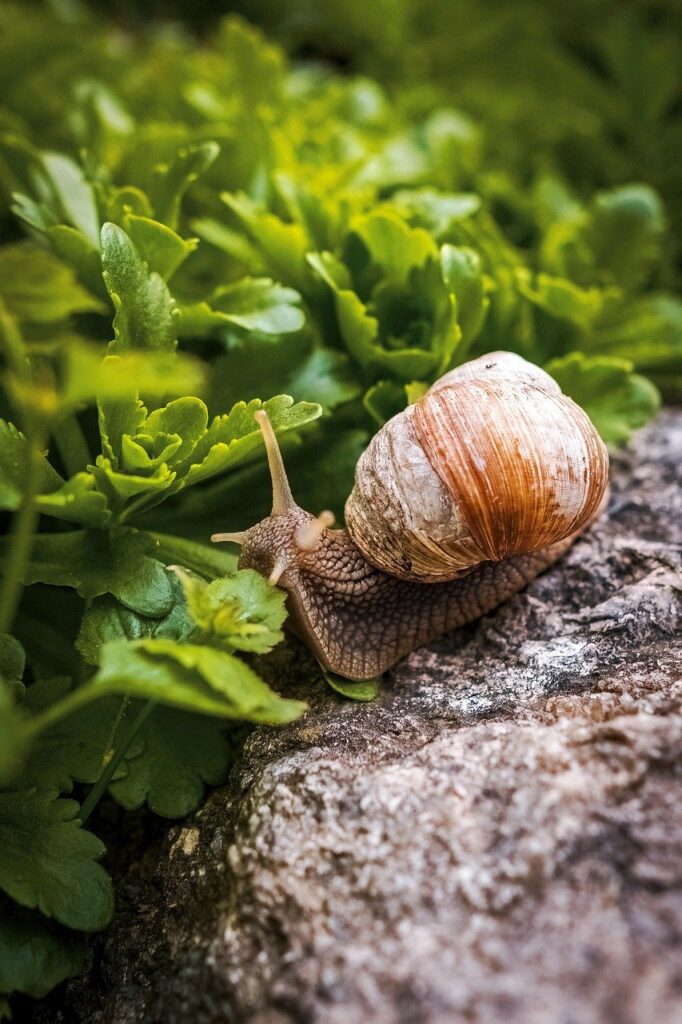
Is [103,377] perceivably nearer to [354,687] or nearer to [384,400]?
[354,687]

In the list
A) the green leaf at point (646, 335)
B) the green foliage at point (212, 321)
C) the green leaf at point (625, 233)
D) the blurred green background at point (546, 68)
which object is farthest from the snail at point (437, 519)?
the blurred green background at point (546, 68)

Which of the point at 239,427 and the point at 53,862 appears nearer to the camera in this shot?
the point at 53,862

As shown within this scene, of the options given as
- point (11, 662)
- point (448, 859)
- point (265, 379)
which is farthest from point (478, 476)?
point (11, 662)

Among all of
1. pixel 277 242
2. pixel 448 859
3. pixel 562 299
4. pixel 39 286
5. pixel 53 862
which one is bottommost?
pixel 53 862

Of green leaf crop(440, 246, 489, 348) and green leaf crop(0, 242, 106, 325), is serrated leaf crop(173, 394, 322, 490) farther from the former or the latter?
green leaf crop(440, 246, 489, 348)

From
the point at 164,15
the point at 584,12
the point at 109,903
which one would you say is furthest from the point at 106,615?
the point at 164,15

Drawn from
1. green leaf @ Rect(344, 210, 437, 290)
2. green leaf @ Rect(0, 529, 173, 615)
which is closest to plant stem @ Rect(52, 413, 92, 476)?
green leaf @ Rect(0, 529, 173, 615)
